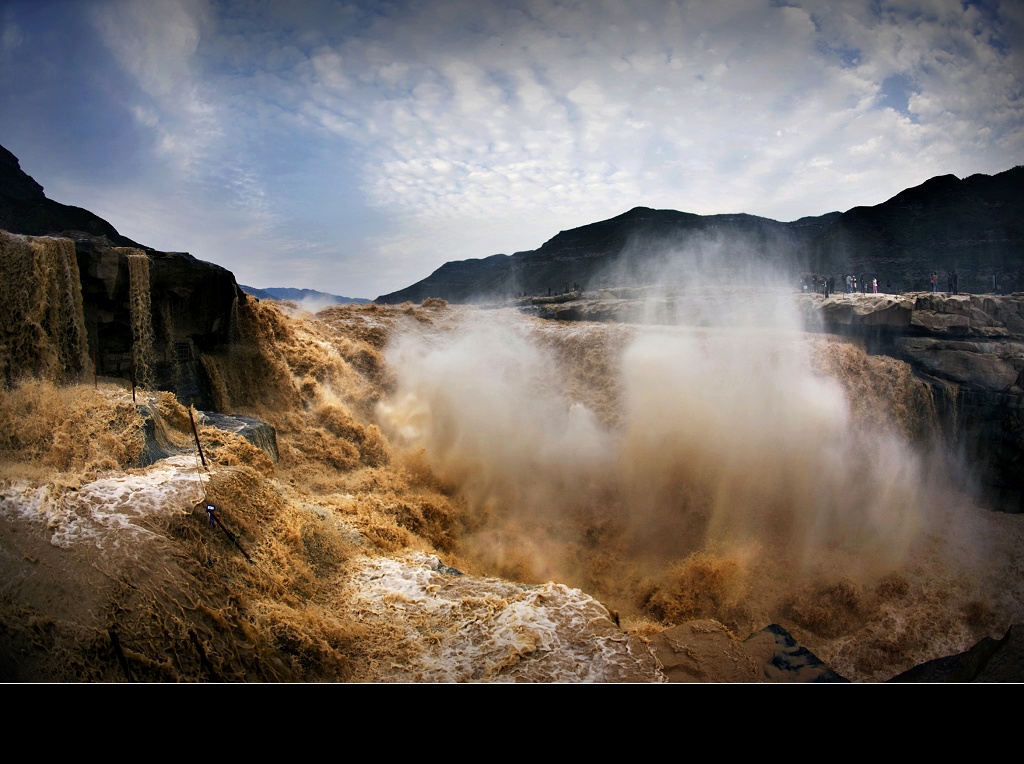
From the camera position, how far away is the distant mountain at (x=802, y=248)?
33.0ft

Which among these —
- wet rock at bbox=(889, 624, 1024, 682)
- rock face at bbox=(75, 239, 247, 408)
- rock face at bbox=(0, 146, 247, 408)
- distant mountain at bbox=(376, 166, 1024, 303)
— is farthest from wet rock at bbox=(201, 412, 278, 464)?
distant mountain at bbox=(376, 166, 1024, 303)

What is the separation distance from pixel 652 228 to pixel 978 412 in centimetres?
4483

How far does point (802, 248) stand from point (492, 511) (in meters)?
33.8

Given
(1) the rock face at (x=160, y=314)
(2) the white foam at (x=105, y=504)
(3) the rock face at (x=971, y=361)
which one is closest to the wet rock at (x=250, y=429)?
(1) the rock face at (x=160, y=314)

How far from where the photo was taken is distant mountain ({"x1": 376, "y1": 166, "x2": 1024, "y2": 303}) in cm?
1005

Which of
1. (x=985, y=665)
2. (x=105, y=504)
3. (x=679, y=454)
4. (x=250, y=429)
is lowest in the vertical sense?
(x=985, y=665)

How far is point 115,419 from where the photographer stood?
18.2ft

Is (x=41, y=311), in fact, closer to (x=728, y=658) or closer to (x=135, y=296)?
(x=135, y=296)

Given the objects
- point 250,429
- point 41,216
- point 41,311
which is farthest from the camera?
point 41,216

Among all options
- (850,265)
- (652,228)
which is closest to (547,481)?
(850,265)

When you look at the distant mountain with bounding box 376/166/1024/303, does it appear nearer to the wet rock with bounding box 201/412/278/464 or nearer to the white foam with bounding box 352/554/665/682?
the white foam with bounding box 352/554/665/682

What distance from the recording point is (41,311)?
646cm

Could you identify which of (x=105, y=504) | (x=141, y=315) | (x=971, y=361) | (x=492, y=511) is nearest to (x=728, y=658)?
(x=492, y=511)
